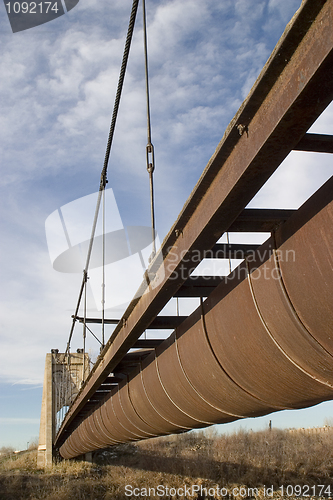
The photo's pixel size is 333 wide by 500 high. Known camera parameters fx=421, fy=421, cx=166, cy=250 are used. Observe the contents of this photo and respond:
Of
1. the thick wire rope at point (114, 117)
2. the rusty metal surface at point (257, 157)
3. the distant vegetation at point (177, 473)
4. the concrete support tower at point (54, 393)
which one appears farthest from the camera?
the concrete support tower at point (54, 393)

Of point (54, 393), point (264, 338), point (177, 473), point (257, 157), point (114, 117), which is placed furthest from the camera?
point (54, 393)

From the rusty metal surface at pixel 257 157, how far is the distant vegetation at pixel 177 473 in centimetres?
2283

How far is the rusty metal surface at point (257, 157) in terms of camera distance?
2.12m

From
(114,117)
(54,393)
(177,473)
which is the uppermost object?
(114,117)

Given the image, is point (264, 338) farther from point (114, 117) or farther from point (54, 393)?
point (54, 393)

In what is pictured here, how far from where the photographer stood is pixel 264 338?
3455 mm

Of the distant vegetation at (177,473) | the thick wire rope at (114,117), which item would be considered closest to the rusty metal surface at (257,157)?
the thick wire rope at (114,117)

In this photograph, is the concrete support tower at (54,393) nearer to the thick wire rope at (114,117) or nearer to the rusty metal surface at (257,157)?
the thick wire rope at (114,117)

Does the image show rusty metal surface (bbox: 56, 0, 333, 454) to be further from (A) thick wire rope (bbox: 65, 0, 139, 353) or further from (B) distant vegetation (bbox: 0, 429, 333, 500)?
(B) distant vegetation (bbox: 0, 429, 333, 500)

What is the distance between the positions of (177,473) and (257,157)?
1087 inches

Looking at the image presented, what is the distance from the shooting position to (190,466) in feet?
89.0

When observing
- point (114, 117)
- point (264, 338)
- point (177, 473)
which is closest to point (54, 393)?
point (177, 473)

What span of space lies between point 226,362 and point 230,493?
2348 centimetres

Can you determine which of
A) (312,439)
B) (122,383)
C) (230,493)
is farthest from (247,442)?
(122,383)
